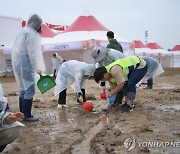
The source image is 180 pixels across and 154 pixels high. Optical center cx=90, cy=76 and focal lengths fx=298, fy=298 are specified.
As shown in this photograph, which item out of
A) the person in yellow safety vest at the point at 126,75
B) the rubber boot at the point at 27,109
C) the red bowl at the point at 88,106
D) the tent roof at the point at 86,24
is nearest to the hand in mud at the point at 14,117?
the rubber boot at the point at 27,109

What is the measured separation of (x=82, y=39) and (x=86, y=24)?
69.2 inches

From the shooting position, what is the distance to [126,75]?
212 inches

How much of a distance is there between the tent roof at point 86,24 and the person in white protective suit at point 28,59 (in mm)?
11762

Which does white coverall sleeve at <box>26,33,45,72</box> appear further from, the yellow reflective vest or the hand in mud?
the hand in mud

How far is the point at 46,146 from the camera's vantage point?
11.0ft

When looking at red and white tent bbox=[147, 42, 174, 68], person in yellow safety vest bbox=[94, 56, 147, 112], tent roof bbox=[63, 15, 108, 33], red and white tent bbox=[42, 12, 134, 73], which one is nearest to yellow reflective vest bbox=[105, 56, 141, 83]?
person in yellow safety vest bbox=[94, 56, 147, 112]

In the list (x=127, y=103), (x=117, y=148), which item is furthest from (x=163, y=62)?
(x=117, y=148)

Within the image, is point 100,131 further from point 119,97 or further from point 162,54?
point 162,54

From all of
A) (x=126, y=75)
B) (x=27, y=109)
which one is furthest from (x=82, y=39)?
(x=27, y=109)

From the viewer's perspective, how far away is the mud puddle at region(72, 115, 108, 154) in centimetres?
318

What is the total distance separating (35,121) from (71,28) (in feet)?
42.2

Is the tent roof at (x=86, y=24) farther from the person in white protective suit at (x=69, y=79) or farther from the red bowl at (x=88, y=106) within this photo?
the red bowl at (x=88, y=106)

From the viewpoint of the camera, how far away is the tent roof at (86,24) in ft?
54.7

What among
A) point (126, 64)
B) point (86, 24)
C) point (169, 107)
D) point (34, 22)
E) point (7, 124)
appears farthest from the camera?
point (86, 24)
